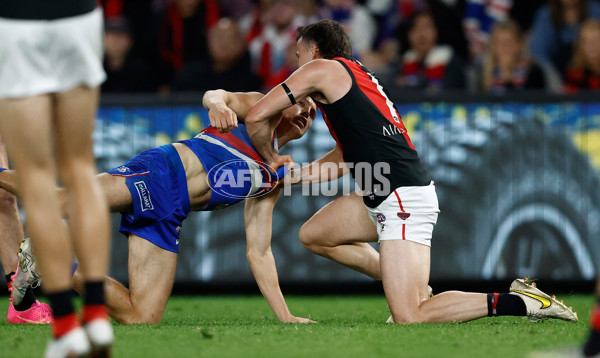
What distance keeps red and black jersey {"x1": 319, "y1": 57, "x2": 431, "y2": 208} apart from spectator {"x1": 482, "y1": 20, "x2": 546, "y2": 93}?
11.3ft

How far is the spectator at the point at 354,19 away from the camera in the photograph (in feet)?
31.4

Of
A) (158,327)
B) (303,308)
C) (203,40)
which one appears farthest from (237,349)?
(203,40)

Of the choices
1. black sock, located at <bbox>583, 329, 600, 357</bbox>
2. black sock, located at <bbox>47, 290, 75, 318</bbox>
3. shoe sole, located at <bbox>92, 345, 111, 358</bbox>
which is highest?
black sock, located at <bbox>47, 290, 75, 318</bbox>

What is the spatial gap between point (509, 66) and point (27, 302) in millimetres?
5390

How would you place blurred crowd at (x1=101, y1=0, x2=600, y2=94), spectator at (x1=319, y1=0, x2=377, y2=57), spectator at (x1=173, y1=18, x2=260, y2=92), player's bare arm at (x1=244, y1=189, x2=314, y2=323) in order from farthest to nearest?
spectator at (x1=319, y1=0, x2=377, y2=57) → spectator at (x1=173, y1=18, x2=260, y2=92) → blurred crowd at (x1=101, y1=0, x2=600, y2=94) → player's bare arm at (x1=244, y1=189, x2=314, y2=323)

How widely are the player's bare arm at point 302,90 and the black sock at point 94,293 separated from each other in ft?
6.90

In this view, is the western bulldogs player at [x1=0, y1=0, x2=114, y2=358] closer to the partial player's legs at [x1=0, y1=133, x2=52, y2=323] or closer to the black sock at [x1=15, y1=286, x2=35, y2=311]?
the partial player's legs at [x1=0, y1=133, x2=52, y2=323]

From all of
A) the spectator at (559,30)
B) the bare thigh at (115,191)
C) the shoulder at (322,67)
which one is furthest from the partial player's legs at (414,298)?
the spectator at (559,30)

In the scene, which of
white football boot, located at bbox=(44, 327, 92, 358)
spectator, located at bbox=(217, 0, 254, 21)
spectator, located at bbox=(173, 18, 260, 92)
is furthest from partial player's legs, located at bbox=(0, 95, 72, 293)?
spectator, located at bbox=(217, 0, 254, 21)

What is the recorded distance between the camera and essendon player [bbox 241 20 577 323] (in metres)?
4.98

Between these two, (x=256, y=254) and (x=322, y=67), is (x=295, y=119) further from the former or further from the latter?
(x=256, y=254)

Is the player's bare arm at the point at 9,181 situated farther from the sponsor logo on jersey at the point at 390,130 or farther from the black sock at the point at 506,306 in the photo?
the black sock at the point at 506,306

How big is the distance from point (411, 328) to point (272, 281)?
3.54 feet

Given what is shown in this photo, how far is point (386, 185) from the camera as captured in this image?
17.0 feet
